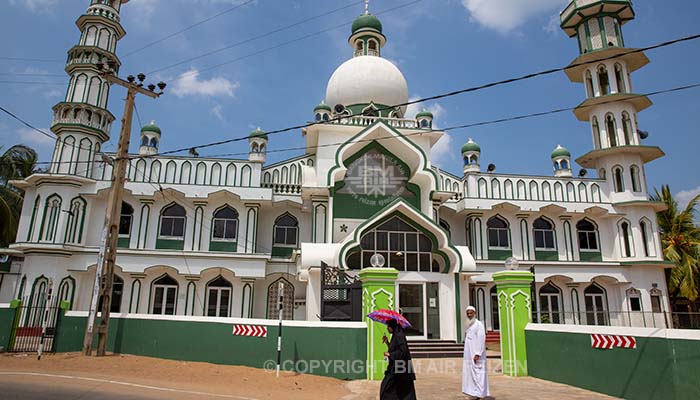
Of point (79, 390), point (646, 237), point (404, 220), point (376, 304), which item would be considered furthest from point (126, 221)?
point (646, 237)

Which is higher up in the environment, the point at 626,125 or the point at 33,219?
the point at 626,125

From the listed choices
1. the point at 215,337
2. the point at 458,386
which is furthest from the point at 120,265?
the point at 458,386

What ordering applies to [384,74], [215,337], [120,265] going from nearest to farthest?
1. [215,337]
2. [120,265]
3. [384,74]

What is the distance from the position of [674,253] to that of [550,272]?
8.89 meters

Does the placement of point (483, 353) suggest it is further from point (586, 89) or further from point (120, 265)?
point (586, 89)

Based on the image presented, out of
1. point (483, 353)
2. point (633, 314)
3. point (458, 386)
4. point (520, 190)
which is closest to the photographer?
point (483, 353)

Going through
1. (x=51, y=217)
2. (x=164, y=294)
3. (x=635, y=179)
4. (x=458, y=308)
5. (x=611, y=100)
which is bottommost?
(x=458, y=308)

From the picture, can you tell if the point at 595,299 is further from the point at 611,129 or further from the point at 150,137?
the point at 150,137

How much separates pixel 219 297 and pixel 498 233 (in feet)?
40.7

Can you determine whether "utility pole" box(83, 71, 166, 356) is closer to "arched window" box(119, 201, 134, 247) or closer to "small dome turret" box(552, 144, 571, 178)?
"arched window" box(119, 201, 134, 247)

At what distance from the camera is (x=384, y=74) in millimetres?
22234

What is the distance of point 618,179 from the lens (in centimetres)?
2084

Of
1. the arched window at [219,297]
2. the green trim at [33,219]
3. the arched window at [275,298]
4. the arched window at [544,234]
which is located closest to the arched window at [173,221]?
the arched window at [219,297]

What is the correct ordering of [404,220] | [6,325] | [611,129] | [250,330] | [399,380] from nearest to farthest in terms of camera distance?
[399,380] → [250,330] → [6,325] → [404,220] → [611,129]
